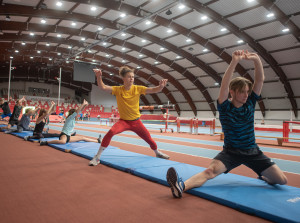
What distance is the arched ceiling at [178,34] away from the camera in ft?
43.5

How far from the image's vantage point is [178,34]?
17.5 m

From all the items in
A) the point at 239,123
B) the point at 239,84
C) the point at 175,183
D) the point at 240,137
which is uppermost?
the point at 239,84

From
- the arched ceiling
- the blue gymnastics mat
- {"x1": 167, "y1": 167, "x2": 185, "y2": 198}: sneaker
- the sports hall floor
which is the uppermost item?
the arched ceiling

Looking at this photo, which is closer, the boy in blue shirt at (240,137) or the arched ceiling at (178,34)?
the boy in blue shirt at (240,137)

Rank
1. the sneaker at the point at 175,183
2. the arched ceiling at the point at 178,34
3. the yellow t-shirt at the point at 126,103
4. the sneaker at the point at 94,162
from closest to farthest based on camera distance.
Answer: the sneaker at the point at 175,183
the sneaker at the point at 94,162
the yellow t-shirt at the point at 126,103
the arched ceiling at the point at 178,34

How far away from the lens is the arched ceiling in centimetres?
1327

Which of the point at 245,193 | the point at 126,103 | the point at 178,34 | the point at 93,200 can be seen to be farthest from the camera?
the point at 178,34

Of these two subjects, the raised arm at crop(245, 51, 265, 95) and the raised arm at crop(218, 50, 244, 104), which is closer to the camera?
the raised arm at crop(218, 50, 244, 104)

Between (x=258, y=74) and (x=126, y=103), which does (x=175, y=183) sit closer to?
(x=258, y=74)

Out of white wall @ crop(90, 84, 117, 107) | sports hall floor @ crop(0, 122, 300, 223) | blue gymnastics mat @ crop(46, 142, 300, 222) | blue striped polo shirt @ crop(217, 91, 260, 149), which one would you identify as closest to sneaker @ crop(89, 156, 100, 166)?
sports hall floor @ crop(0, 122, 300, 223)

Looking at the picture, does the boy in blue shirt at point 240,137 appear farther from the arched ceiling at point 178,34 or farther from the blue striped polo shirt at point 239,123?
the arched ceiling at point 178,34

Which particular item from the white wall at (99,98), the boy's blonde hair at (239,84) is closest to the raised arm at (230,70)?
the boy's blonde hair at (239,84)

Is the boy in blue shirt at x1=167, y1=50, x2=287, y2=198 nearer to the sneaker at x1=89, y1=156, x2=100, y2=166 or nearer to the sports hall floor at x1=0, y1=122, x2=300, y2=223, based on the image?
the sports hall floor at x1=0, y1=122, x2=300, y2=223

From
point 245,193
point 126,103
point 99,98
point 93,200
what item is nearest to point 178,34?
point 126,103
